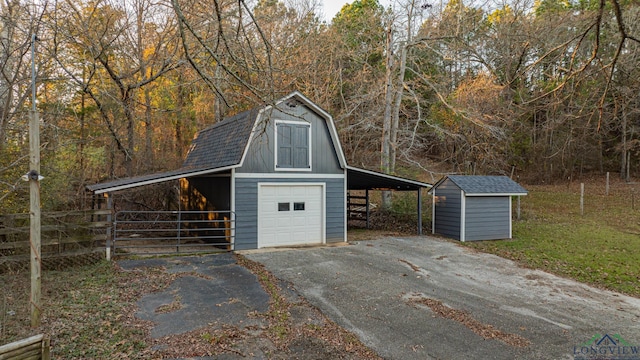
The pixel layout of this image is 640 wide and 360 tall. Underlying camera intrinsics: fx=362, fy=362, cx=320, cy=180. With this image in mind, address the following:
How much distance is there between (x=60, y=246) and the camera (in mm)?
7289

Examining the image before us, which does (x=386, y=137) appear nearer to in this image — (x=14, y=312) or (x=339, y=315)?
(x=339, y=315)

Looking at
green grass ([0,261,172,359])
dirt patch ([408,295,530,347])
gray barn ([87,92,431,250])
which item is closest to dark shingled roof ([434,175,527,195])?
gray barn ([87,92,431,250])

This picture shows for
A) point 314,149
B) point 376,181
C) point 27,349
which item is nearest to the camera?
point 27,349

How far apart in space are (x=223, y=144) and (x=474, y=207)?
27.5 feet

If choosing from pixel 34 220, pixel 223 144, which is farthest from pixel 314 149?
pixel 34 220

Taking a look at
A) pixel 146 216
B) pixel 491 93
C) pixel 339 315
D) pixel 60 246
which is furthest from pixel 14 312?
pixel 491 93

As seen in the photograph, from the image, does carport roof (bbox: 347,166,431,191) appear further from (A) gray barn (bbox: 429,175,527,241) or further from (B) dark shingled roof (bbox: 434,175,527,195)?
(B) dark shingled roof (bbox: 434,175,527,195)

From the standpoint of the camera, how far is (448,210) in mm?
12461

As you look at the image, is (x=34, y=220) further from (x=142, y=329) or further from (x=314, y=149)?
(x=314, y=149)

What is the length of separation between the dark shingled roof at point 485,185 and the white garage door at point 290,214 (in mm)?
4779

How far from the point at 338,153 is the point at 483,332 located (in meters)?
6.96

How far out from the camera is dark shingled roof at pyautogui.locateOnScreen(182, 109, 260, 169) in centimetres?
972

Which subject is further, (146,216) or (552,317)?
(146,216)

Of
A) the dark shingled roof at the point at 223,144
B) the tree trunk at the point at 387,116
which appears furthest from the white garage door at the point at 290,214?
the tree trunk at the point at 387,116
